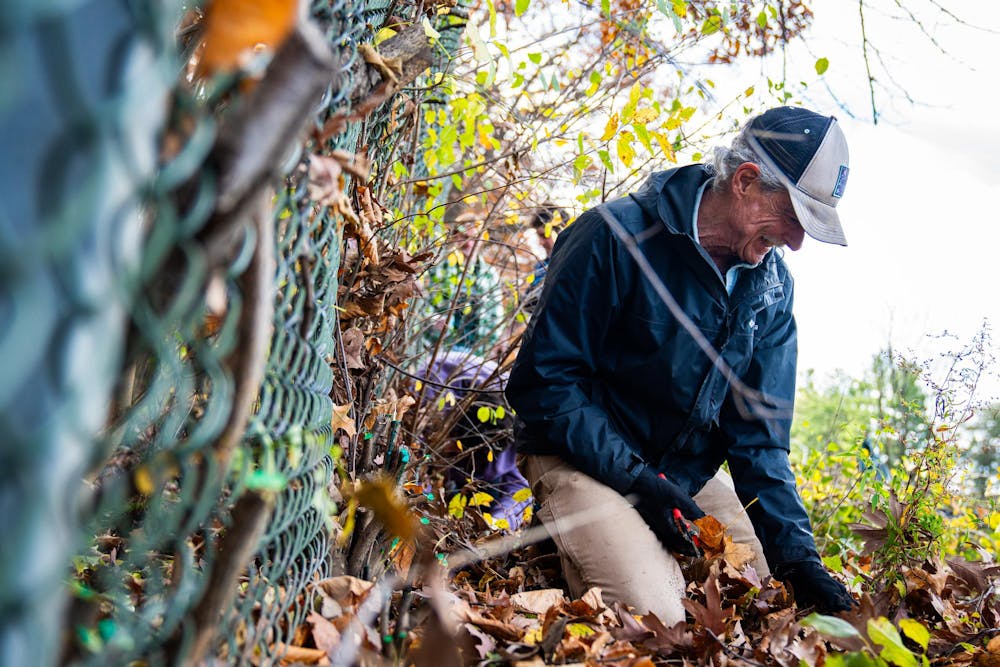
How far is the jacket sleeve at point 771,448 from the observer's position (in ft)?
10.8

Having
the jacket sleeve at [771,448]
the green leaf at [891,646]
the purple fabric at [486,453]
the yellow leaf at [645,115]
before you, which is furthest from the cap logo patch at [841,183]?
the green leaf at [891,646]

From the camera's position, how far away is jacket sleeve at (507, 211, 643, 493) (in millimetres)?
3180

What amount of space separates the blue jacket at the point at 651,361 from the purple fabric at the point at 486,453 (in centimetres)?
87

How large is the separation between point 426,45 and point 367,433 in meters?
1.24

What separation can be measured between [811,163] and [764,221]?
31 centimetres

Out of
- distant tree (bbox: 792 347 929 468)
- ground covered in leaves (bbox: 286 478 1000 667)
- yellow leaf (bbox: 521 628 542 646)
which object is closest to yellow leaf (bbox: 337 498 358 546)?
ground covered in leaves (bbox: 286 478 1000 667)

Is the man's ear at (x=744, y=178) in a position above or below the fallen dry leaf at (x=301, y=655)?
above

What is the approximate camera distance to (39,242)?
Result: 596 millimetres

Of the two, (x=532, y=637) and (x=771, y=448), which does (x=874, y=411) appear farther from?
(x=532, y=637)

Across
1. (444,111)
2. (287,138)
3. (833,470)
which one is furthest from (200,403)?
(833,470)

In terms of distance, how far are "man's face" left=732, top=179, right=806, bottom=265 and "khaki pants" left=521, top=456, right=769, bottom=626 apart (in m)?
1.21

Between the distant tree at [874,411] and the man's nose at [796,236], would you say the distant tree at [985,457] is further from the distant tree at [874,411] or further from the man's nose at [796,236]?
the man's nose at [796,236]

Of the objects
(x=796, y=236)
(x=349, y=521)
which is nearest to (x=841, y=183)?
(x=796, y=236)

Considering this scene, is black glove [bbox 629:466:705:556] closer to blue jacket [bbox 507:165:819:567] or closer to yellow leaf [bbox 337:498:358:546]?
blue jacket [bbox 507:165:819:567]
